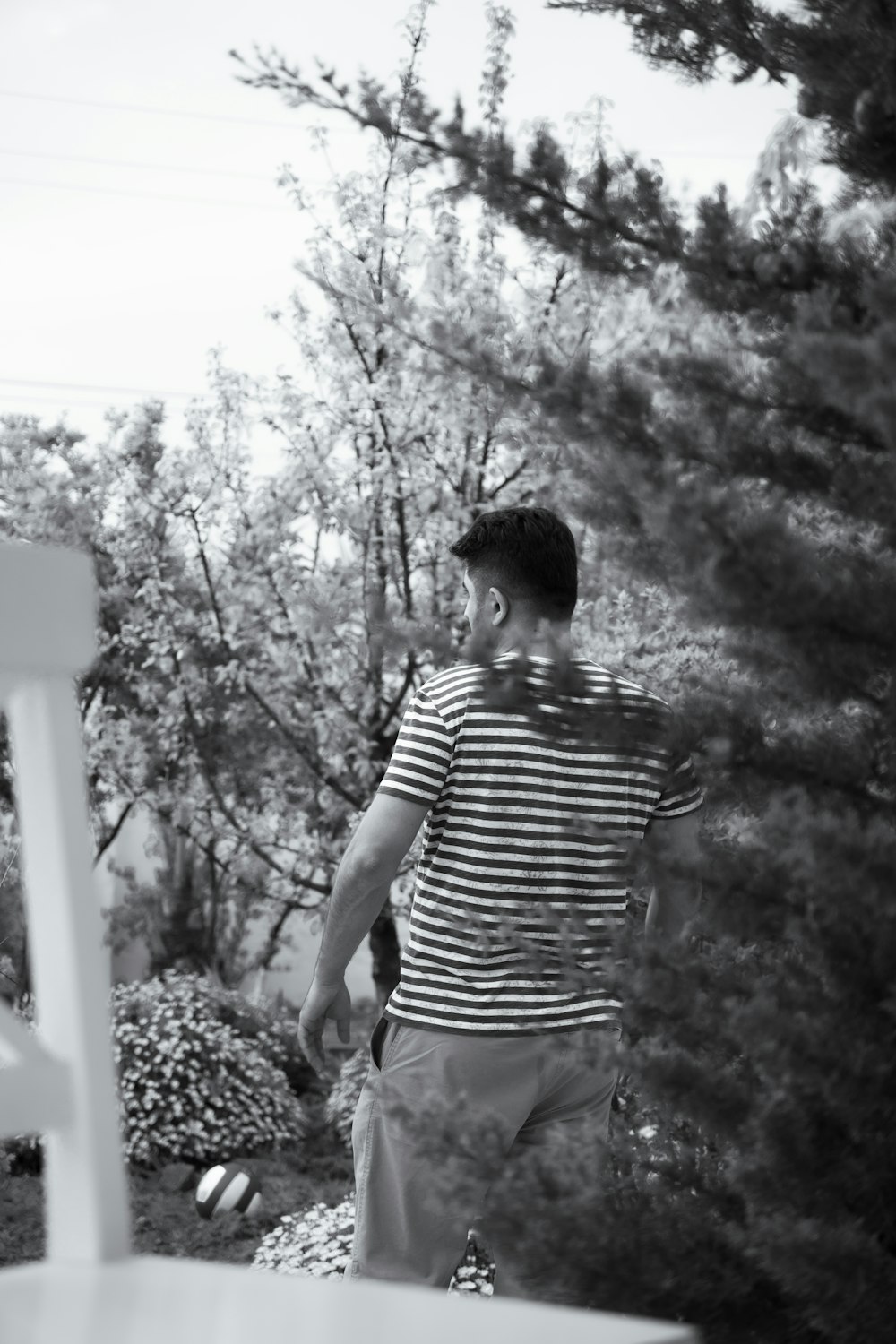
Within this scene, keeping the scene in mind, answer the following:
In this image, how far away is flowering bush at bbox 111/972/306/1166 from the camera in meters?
7.45

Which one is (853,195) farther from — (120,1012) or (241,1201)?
(120,1012)

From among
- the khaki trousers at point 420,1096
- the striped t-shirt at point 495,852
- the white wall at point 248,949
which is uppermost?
the striped t-shirt at point 495,852

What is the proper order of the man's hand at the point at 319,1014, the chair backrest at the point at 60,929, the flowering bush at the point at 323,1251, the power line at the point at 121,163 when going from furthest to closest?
the power line at the point at 121,163, the flowering bush at the point at 323,1251, the man's hand at the point at 319,1014, the chair backrest at the point at 60,929

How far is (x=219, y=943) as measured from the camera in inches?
439

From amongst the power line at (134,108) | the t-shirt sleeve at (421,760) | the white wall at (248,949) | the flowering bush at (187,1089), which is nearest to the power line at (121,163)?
the power line at (134,108)

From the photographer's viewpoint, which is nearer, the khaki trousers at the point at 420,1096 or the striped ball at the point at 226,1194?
the khaki trousers at the point at 420,1096

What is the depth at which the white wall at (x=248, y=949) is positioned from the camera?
1221 centimetres

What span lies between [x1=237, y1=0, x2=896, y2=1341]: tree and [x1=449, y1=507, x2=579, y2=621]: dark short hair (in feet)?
3.17

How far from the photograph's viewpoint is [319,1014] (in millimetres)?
2879

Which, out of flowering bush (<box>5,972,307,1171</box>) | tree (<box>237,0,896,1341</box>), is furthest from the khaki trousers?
flowering bush (<box>5,972,307,1171</box>)

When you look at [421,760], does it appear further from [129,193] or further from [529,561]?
[129,193]

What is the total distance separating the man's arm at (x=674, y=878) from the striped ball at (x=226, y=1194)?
4913 mm

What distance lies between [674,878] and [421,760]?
1.16 metres

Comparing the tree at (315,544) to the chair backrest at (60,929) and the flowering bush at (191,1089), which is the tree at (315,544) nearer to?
the flowering bush at (191,1089)
